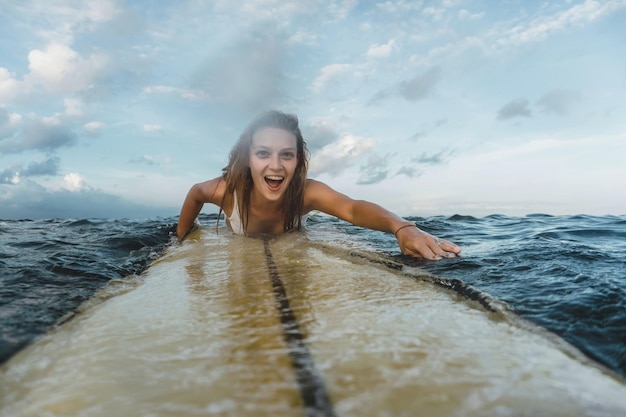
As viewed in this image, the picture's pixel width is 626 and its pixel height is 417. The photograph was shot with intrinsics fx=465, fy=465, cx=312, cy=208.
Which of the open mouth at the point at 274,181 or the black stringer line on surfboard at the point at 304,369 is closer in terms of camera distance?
the black stringer line on surfboard at the point at 304,369

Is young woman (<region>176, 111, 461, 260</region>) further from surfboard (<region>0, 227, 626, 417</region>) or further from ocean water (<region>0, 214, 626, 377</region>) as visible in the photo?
surfboard (<region>0, 227, 626, 417</region>)

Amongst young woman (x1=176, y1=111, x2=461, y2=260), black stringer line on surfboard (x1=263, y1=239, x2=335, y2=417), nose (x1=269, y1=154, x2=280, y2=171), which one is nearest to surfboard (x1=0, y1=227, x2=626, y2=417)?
black stringer line on surfboard (x1=263, y1=239, x2=335, y2=417)

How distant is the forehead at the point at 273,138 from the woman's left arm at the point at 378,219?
0.75 m

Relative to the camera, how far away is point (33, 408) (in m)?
1.26

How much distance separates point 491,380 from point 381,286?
1249mm

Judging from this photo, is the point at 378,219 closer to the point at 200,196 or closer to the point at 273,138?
the point at 273,138

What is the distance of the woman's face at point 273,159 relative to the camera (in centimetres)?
451

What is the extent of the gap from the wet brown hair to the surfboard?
8.16 feet

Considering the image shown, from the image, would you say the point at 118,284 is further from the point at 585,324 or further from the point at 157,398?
the point at 585,324

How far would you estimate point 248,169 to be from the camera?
4.93 metres

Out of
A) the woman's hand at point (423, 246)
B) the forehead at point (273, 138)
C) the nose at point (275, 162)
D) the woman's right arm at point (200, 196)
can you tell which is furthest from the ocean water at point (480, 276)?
the forehead at point (273, 138)

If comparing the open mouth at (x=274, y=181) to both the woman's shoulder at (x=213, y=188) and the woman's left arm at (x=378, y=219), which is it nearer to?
the woman's left arm at (x=378, y=219)

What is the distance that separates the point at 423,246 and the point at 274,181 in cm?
165

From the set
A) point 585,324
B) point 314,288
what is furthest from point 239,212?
point 585,324
